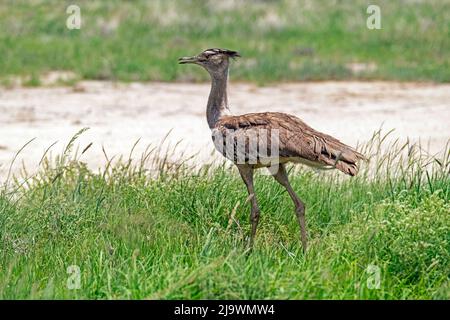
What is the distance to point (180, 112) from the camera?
45.7ft

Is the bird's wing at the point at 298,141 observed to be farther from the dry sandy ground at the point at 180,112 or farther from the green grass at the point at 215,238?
the dry sandy ground at the point at 180,112

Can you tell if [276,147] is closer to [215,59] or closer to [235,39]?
[215,59]

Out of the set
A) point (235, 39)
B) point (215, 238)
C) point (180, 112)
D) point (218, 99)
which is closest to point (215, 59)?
point (218, 99)

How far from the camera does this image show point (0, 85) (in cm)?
1523

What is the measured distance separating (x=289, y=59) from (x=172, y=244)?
37.6 feet

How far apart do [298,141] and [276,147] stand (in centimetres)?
15

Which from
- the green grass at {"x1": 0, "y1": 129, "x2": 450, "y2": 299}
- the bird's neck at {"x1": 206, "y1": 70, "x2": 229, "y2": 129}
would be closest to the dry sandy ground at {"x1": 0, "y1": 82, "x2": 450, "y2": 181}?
the green grass at {"x1": 0, "y1": 129, "x2": 450, "y2": 299}

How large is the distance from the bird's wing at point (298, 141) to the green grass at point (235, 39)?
9.16 m

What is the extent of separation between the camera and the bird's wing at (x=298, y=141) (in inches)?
255

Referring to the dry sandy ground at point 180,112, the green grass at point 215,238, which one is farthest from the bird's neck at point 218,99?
the dry sandy ground at point 180,112

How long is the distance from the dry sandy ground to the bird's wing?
141 inches

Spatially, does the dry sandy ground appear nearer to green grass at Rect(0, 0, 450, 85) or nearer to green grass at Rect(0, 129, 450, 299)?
green grass at Rect(0, 0, 450, 85)
